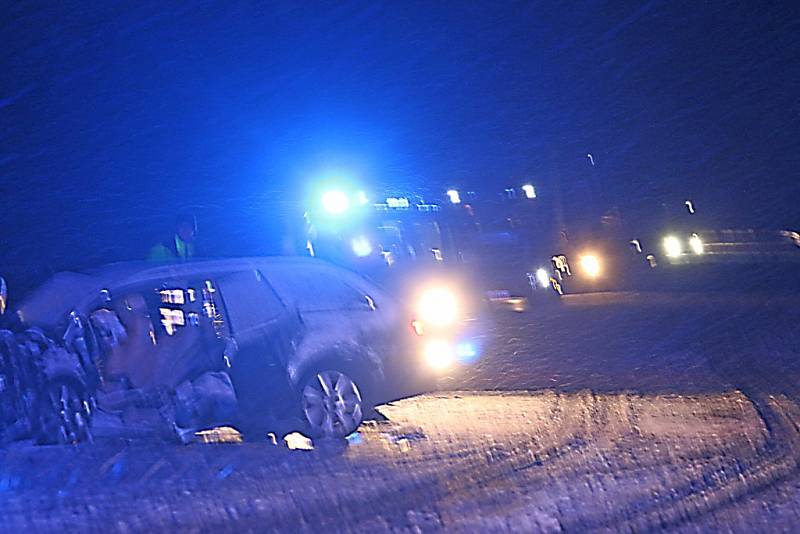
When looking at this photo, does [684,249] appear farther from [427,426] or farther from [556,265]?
[427,426]

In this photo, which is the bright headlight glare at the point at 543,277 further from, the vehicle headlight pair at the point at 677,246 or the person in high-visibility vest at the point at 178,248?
the person in high-visibility vest at the point at 178,248

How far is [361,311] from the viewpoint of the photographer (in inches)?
253

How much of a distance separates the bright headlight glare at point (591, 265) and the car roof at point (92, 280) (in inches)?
452

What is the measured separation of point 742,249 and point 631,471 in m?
15.3

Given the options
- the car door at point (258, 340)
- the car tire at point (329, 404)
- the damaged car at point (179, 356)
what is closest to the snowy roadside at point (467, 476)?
the car tire at point (329, 404)

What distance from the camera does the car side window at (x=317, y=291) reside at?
6.07 m

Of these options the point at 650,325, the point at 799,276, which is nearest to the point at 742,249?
the point at 799,276

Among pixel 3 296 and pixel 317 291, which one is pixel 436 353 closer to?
pixel 317 291

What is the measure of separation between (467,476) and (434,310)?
8.54 ft

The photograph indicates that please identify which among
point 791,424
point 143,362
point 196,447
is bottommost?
point 791,424

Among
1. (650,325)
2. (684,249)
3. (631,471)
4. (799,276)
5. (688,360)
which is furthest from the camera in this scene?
(684,249)

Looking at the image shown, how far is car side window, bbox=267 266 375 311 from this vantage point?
6074mm

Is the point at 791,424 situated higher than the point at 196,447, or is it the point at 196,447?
the point at 196,447

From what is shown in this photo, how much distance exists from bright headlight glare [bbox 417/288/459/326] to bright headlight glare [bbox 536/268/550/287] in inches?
255
